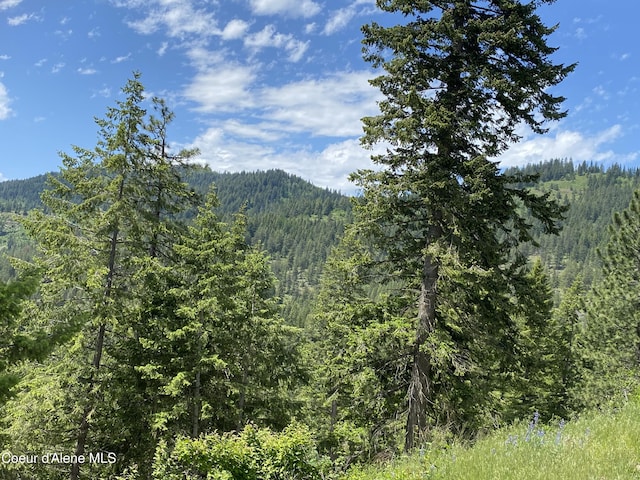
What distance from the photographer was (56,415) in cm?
1180

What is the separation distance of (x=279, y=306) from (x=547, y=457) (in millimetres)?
12163

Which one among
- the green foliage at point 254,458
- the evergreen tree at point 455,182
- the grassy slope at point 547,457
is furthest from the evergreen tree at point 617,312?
the green foliage at point 254,458

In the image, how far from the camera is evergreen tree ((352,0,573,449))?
9.32 m

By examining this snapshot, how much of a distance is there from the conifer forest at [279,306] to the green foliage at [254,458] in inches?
1.3

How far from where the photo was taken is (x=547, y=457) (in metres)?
4.73

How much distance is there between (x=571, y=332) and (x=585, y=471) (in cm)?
3480

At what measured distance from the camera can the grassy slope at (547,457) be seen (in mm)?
4261

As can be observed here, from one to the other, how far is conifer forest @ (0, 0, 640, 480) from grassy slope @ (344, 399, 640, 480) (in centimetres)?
119

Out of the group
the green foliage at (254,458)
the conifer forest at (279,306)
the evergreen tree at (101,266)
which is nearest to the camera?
the green foliage at (254,458)

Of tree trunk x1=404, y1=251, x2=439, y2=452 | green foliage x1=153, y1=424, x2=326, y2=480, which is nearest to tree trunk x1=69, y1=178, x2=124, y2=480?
green foliage x1=153, y1=424, x2=326, y2=480

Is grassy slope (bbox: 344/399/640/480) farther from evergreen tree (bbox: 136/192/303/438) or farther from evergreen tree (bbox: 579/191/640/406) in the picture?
evergreen tree (bbox: 579/191/640/406)

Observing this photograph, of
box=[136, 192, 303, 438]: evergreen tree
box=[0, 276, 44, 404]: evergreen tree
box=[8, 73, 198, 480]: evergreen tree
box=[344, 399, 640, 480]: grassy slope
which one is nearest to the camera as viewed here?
box=[344, 399, 640, 480]: grassy slope

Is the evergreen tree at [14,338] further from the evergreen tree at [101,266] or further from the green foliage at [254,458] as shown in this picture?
the evergreen tree at [101,266]

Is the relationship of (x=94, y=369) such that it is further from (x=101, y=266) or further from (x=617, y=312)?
(x=617, y=312)
